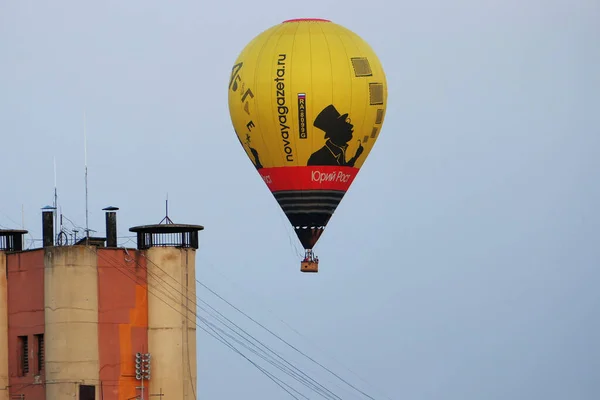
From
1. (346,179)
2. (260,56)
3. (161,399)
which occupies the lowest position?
(161,399)

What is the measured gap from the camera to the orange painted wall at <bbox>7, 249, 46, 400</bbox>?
8881 centimetres

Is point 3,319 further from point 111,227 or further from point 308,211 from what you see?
point 308,211

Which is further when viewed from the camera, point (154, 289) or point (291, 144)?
point (154, 289)

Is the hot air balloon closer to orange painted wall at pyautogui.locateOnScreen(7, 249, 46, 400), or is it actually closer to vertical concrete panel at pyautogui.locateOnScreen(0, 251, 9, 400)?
orange painted wall at pyautogui.locateOnScreen(7, 249, 46, 400)

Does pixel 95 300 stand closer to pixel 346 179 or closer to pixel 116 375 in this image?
pixel 116 375

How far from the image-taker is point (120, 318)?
90125 mm

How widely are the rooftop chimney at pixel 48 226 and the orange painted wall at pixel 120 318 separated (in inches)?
102

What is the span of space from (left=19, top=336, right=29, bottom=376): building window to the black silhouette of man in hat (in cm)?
1763

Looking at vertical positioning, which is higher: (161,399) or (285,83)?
(285,83)

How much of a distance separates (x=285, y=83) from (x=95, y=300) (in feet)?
49.1

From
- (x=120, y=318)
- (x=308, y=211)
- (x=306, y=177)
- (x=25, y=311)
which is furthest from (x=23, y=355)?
(x=306, y=177)

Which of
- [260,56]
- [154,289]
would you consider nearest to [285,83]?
[260,56]

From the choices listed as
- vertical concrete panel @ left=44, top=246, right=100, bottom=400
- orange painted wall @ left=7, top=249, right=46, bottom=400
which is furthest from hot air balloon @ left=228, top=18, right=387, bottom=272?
orange painted wall @ left=7, top=249, right=46, bottom=400

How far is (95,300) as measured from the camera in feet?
292
